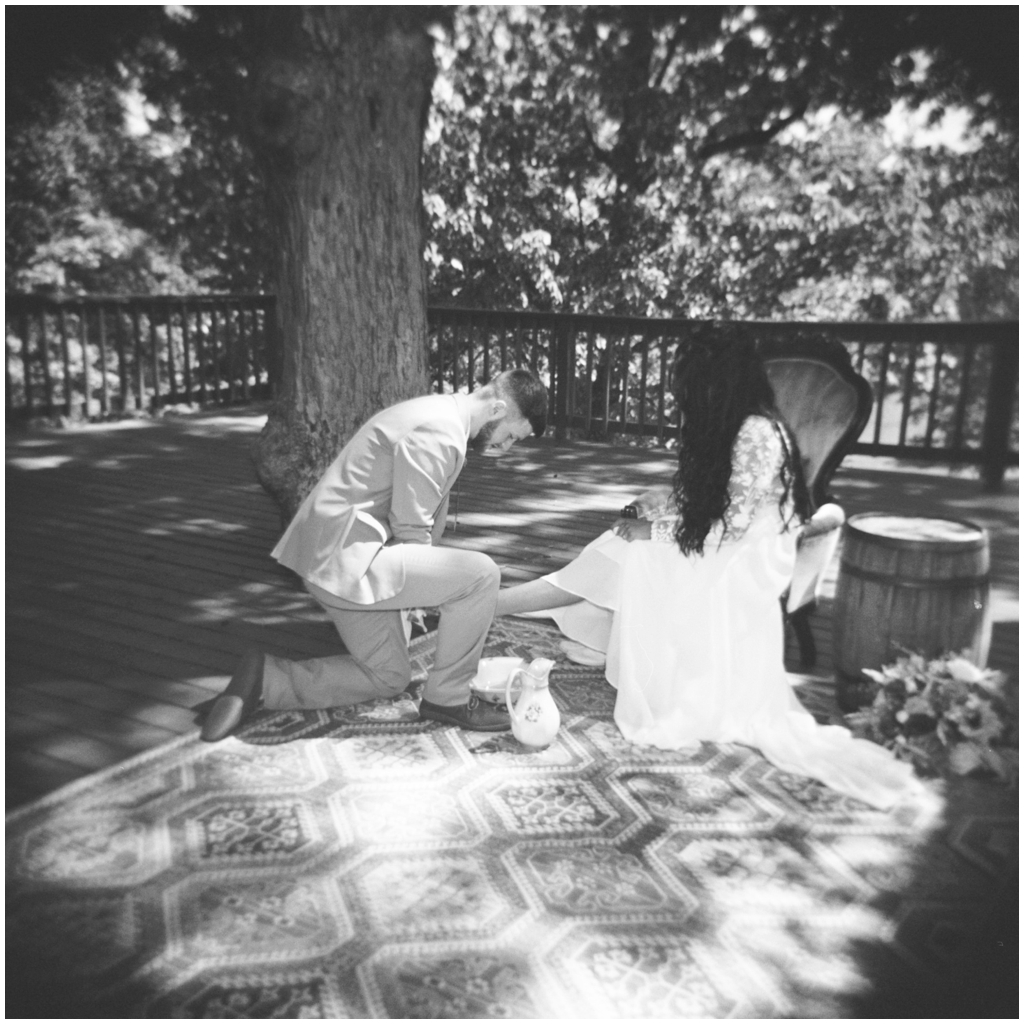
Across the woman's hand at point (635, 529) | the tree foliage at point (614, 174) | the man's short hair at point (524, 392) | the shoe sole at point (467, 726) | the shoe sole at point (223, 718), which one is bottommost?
the shoe sole at point (467, 726)

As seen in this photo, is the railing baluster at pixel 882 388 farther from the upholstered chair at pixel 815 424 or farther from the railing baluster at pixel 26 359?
the railing baluster at pixel 26 359

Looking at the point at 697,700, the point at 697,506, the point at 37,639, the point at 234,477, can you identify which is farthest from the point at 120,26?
the point at 697,700

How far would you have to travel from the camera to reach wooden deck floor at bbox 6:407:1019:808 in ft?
10.1

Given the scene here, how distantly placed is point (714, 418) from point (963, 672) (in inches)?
41.8

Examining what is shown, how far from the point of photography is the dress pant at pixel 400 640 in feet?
9.52

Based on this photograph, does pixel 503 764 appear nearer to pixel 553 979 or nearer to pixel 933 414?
pixel 553 979

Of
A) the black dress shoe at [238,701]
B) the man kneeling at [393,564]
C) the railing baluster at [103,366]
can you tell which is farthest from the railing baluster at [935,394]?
the railing baluster at [103,366]

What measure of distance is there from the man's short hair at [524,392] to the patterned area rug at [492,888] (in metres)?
1.05

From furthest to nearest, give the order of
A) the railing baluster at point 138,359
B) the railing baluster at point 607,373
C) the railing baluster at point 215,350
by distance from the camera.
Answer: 1. the railing baluster at point 215,350
2. the railing baluster at point 138,359
3. the railing baluster at point 607,373

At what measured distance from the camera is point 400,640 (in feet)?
10.1

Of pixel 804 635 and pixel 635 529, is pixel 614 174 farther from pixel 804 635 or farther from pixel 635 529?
pixel 635 529

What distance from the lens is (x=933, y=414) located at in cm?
648

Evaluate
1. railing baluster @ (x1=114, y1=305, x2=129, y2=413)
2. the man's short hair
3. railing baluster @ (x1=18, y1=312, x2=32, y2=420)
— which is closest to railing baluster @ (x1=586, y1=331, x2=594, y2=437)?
railing baluster @ (x1=114, y1=305, x2=129, y2=413)

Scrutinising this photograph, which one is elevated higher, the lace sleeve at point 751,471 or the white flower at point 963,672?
the lace sleeve at point 751,471
